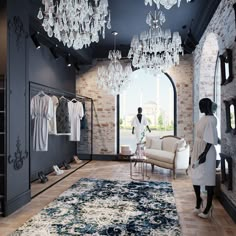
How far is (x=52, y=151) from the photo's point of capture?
589cm

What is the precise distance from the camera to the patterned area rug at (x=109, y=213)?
273 centimetres

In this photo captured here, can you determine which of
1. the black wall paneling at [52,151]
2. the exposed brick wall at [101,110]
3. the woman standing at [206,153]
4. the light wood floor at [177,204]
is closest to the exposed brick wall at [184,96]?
the exposed brick wall at [101,110]

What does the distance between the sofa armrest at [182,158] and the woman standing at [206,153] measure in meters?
2.19

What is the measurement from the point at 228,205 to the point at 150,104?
4.61m

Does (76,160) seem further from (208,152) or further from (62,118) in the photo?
(208,152)

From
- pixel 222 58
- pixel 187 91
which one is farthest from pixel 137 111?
pixel 222 58

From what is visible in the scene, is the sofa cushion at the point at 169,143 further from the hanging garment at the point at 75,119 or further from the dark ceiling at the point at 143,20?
the dark ceiling at the point at 143,20

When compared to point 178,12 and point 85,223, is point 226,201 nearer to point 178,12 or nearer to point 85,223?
point 85,223

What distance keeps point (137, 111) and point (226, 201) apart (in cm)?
440

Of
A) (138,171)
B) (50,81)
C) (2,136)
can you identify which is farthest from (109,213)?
(50,81)

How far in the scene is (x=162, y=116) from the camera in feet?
24.6

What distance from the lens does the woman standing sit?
9.76ft

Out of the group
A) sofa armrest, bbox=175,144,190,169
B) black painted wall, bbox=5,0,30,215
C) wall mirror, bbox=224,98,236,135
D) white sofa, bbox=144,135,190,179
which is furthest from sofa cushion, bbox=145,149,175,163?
black painted wall, bbox=5,0,30,215

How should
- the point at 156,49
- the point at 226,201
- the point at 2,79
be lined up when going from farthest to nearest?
the point at 156,49
the point at 226,201
the point at 2,79
